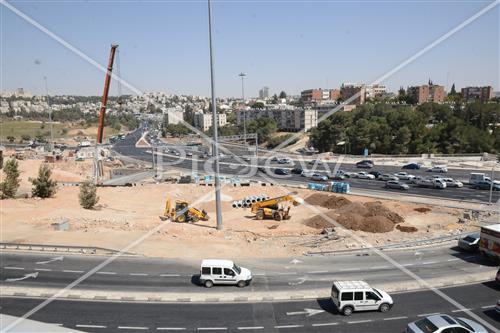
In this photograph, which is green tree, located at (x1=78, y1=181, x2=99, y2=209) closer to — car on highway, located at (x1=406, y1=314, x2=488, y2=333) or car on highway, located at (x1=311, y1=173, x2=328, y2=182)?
car on highway, located at (x1=311, y1=173, x2=328, y2=182)

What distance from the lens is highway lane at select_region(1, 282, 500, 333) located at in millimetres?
14547

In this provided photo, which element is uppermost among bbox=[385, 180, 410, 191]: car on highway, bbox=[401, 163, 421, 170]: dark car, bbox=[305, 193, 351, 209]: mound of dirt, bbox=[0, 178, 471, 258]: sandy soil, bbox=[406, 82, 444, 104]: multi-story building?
bbox=[406, 82, 444, 104]: multi-story building

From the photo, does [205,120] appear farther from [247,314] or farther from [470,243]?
[247,314]

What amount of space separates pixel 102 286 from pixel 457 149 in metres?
73.7

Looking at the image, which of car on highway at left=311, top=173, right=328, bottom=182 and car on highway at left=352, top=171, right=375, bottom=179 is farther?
car on highway at left=352, top=171, right=375, bottom=179

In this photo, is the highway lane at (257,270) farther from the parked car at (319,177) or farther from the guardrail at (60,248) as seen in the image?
the parked car at (319,177)

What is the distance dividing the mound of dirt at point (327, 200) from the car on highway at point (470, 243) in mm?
13625

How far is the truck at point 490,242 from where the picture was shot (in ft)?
67.5

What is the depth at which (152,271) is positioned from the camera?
20.3 m

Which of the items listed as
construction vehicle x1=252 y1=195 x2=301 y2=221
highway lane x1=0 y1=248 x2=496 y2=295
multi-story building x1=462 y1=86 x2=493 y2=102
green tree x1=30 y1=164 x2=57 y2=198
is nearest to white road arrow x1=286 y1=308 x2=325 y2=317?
highway lane x1=0 y1=248 x2=496 y2=295

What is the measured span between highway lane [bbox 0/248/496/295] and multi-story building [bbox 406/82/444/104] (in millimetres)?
158528

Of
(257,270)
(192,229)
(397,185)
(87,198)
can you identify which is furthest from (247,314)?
(397,185)

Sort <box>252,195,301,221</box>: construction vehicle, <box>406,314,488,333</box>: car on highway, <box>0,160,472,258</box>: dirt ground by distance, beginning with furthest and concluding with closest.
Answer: <box>252,195,301,221</box>: construction vehicle < <box>0,160,472,258</box>: dirt ground < <box>406,314,488,333</box>: car on highway

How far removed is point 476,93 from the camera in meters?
182
